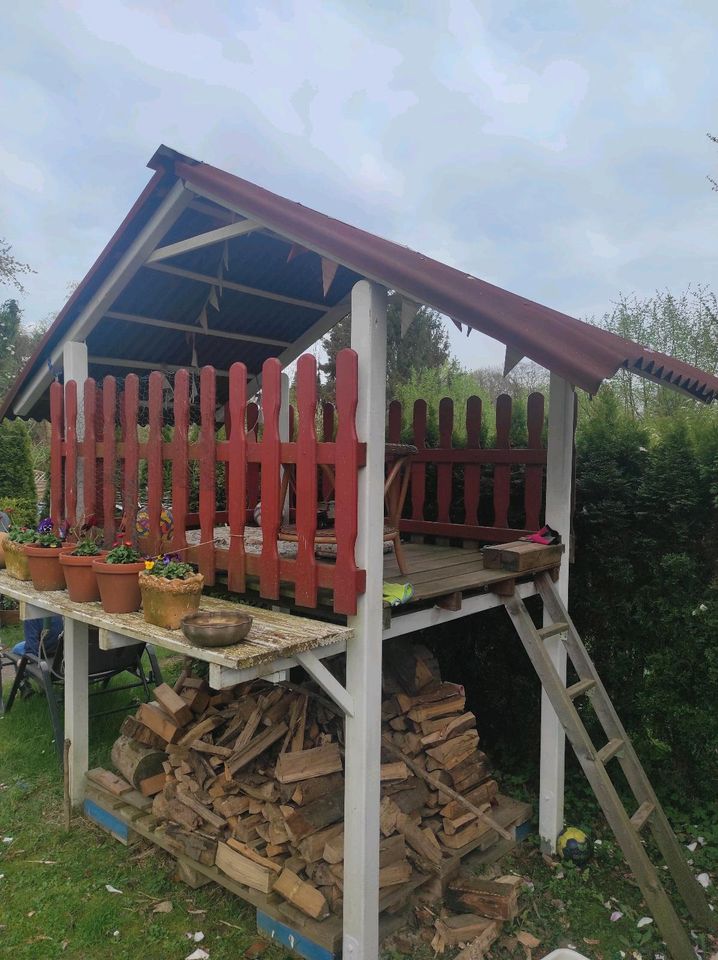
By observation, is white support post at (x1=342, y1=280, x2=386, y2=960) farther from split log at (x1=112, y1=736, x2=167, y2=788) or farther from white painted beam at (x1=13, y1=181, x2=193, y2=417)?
split log at (x1=112, y1=736, x2=167, y2=788)

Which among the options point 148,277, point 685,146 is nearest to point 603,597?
point 148,277

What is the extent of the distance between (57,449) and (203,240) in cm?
183

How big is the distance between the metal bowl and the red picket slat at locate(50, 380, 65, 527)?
2155 mm

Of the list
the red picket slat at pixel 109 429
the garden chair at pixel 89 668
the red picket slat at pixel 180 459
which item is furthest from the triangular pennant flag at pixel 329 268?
the garden chair at pixel 89 668

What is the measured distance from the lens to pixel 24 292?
25.1 meters

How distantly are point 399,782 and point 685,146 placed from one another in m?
15.4

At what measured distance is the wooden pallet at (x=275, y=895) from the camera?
2863 mm

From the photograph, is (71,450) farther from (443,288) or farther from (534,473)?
(534,473)

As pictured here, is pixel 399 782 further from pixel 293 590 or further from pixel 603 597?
pixel 603 597

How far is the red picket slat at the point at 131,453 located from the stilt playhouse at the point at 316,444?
0.01 meters

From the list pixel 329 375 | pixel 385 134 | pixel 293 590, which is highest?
pixel 385 134

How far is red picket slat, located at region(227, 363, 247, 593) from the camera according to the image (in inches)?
116

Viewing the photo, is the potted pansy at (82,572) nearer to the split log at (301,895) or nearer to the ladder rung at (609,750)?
the split log at (301,895)

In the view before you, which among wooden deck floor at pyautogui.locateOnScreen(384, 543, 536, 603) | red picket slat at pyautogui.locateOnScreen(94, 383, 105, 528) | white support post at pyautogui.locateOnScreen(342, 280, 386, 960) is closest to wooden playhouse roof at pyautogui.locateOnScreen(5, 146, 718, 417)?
white support post at pyautogui.locateOnScreen(342, 280, 386, 960)
